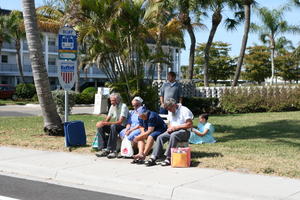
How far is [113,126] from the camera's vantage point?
9.96 meters

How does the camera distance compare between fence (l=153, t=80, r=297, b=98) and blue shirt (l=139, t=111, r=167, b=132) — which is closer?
blue shirt (l=139, t=111, r=167, b=132)

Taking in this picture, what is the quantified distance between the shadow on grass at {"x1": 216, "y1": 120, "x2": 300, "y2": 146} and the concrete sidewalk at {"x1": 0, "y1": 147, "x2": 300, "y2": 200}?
13.2 feet

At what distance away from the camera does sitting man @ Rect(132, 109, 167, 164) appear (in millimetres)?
9195

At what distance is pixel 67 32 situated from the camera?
38.2 feet

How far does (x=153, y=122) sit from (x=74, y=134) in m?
2.68

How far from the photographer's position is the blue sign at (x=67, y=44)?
38.0 feet

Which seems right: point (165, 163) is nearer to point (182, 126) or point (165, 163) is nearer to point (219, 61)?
point (182, 126)


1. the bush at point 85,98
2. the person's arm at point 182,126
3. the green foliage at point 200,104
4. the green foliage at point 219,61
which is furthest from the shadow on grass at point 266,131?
the green foliage at point 219,61

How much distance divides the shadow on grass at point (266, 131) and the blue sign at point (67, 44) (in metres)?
4.52

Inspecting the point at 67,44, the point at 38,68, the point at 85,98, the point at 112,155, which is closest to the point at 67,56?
the point at 67,44

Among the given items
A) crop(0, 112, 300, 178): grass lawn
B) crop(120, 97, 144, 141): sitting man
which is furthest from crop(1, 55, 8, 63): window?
crop(120, 97, 144, 141): sitting man

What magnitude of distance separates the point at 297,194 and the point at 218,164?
7.48ft

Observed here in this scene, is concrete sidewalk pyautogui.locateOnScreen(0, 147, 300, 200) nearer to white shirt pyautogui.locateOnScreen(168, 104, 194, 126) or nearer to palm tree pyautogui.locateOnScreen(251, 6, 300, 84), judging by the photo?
white shirt pyautogui.locateOnScreen(168, 104, 194, 126)

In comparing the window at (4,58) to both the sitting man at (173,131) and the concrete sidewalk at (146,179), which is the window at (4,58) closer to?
the concrete sidewalk at (146,179)
